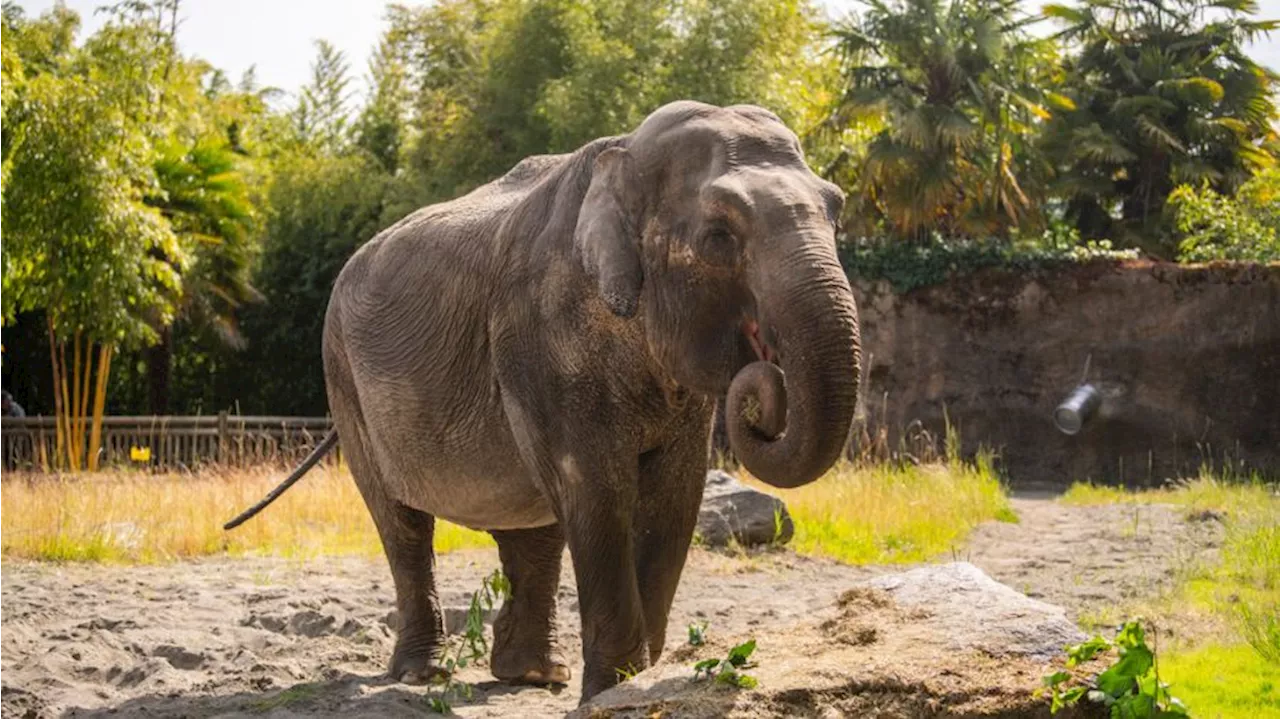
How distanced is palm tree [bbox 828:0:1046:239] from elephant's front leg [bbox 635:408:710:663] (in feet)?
66.1

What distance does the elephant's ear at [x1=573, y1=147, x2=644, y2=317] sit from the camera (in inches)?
222

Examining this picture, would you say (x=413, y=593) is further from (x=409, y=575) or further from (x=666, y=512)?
(x=666, y=512)

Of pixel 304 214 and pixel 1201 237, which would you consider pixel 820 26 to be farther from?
pixel 304 214

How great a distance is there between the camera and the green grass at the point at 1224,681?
6.21 m

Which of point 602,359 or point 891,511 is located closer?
point 602,359

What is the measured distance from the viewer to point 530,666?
294 inches

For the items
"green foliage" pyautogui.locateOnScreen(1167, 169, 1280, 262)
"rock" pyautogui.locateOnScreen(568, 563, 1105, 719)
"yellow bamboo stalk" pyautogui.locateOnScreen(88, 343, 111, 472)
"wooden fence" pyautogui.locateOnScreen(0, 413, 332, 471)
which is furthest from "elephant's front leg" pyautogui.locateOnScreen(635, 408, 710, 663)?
"green foliage" pyautogui.locateOnScreen(1167, 169, 1280, 262)

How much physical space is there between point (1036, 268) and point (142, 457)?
1275 cm

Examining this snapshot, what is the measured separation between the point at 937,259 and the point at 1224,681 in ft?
60.7

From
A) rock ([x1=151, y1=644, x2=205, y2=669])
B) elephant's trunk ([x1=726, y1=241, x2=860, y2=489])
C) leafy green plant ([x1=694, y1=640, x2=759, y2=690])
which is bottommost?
rock ([x1=151, y1=644, x2=205, y2=669])

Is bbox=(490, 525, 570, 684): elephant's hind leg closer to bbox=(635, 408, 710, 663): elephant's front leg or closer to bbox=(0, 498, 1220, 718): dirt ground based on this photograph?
bbox=(0, 498, 1220, 718): dirt ground

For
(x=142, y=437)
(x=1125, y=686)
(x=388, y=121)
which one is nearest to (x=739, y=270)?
(x=1125, y=686)

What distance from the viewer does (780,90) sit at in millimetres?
27484

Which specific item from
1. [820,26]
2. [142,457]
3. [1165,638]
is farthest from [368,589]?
[820,26]
